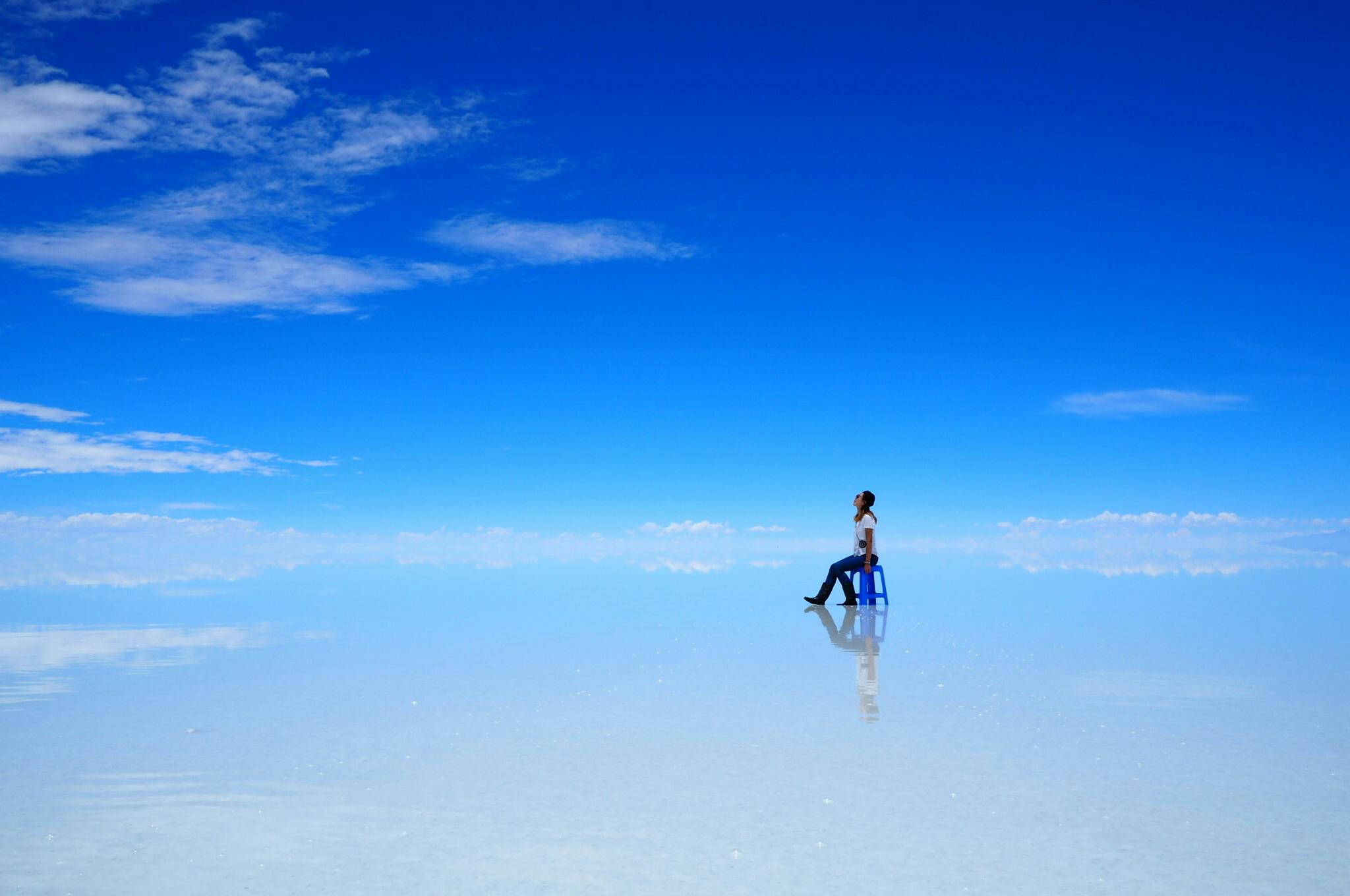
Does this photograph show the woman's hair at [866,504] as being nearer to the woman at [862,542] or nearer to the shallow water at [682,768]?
the woman at [862,542]

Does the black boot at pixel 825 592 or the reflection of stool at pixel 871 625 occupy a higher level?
Result: the black boot at pixel 825 592

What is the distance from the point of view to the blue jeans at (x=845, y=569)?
22.2 metres

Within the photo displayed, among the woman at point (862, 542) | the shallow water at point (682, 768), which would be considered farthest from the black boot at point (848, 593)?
the shallow water at point (682, 768)

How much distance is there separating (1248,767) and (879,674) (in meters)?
5.11

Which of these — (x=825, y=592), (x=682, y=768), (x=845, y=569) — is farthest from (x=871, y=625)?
(x=682, y=768)

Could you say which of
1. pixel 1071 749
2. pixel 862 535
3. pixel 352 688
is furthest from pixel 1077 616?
pixel 352 688

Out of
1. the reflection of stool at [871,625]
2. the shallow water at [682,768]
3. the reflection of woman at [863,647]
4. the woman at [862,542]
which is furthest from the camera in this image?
the woman at [862,542]

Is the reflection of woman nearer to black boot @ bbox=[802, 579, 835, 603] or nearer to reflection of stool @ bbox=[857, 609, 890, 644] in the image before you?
reflection of stool @ bbox=[857, 609, 890, 644]

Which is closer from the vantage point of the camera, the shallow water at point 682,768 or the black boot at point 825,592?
the shallow water at point 682,768

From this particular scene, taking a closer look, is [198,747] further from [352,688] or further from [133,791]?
[352,688]

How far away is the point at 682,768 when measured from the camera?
7.75 m

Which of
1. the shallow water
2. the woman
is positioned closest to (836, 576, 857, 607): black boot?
the woman

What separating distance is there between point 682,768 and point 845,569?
49.7 feet

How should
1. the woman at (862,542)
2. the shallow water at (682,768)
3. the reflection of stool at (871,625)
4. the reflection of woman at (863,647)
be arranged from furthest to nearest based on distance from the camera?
the woman at (862,542)
the reflection of stool at (871,625)
the reflection of woman at (863,647)
the shallow water at (682,768)
